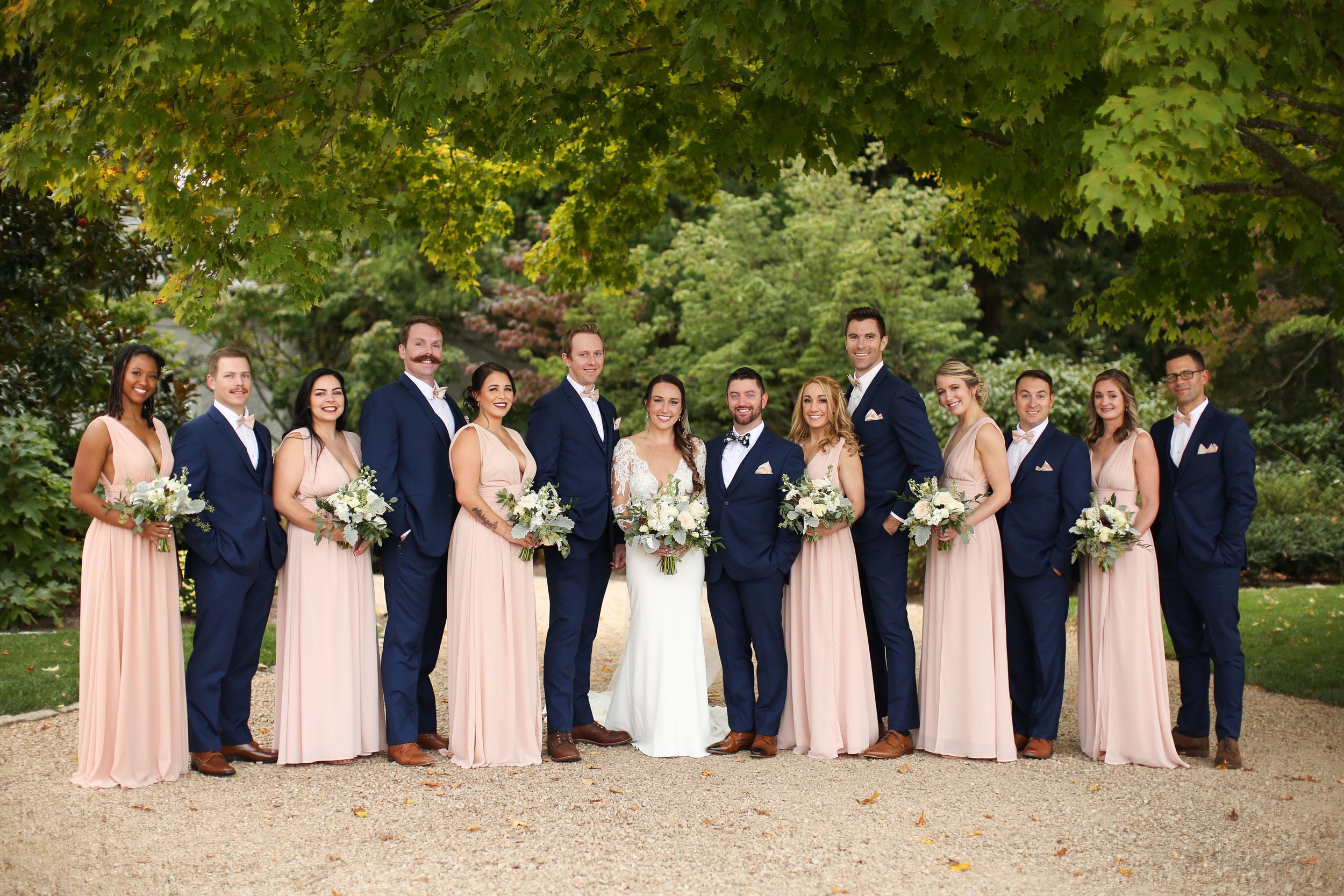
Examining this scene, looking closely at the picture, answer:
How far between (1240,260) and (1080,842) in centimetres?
579

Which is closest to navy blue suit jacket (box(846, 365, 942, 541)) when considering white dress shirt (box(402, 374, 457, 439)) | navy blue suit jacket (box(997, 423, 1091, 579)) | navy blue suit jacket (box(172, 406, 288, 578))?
navy blue suit jacket (box(997, 423, 1091, 579))

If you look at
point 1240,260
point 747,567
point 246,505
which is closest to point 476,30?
point 246,505

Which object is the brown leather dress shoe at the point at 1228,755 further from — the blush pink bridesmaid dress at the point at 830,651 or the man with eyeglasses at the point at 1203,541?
the blush pink bridesmaid dress at the point at 830,651

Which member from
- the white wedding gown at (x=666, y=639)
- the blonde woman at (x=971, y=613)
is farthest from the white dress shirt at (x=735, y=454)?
the blonde woman at (x=971, y=613)

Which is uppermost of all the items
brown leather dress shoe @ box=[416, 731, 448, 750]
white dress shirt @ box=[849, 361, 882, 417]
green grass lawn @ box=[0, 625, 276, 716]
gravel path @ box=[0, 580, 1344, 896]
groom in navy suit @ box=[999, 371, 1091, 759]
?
white dress shirt @ box=[849, 361, 882, 417]

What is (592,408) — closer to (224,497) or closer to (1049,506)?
(224,497)

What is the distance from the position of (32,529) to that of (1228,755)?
1092cm

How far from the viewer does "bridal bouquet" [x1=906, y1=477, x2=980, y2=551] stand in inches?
258

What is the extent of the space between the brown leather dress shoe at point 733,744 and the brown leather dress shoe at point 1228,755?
2.81 metres

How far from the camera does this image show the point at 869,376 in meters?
7.11

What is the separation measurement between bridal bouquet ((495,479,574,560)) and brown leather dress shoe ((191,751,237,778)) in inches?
81.3

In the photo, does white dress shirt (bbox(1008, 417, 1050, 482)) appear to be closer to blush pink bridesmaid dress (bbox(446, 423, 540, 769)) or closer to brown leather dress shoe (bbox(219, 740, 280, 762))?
blush pink bridesmaid dress (bbox(446, 423, 540, 769))

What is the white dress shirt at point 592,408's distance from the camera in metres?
6.98

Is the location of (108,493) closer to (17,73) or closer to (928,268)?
(17,73)
